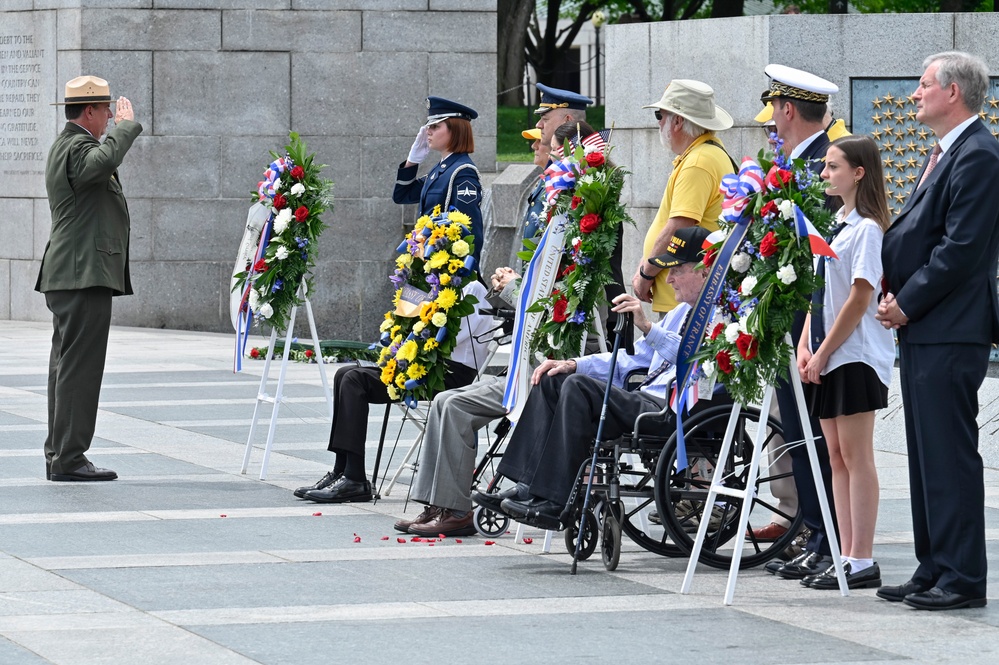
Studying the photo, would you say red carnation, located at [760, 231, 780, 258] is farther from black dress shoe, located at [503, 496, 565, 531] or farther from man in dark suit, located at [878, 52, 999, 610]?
black dress shoe, located at [503, 496, 565, 531]

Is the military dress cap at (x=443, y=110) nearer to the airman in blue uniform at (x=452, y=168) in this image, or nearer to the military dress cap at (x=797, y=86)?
the airman in blue uniform at (x=452, y=168)

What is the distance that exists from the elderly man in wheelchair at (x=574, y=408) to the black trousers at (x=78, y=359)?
3.08 m

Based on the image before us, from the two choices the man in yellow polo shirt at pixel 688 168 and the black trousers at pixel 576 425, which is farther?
the man in yellow polo shirt at pixel 688 168

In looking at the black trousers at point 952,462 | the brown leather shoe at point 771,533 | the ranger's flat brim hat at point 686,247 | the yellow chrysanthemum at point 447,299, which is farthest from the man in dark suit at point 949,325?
the yellow chrysanthemum at point 447,299

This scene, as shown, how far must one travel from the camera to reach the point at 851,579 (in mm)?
6520

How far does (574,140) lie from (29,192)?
11.5 meters

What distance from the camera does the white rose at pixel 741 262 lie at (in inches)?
248

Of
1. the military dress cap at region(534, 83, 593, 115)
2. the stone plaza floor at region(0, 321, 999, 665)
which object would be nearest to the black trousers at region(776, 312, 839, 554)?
the stone plaza floor at region(0, 321, 999, 665)

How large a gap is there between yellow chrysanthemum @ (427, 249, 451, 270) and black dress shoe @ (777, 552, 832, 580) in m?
2.29

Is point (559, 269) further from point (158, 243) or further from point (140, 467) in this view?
point (158, 243)

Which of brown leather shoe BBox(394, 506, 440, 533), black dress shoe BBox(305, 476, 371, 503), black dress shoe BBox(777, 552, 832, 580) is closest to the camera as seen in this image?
black dress shoe BBox(777, 552, 832, 580)

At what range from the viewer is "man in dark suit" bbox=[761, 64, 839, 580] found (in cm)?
678

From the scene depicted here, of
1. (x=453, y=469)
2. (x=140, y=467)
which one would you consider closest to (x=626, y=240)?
(x=140, y=467)

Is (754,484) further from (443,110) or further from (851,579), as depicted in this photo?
(443,110)
